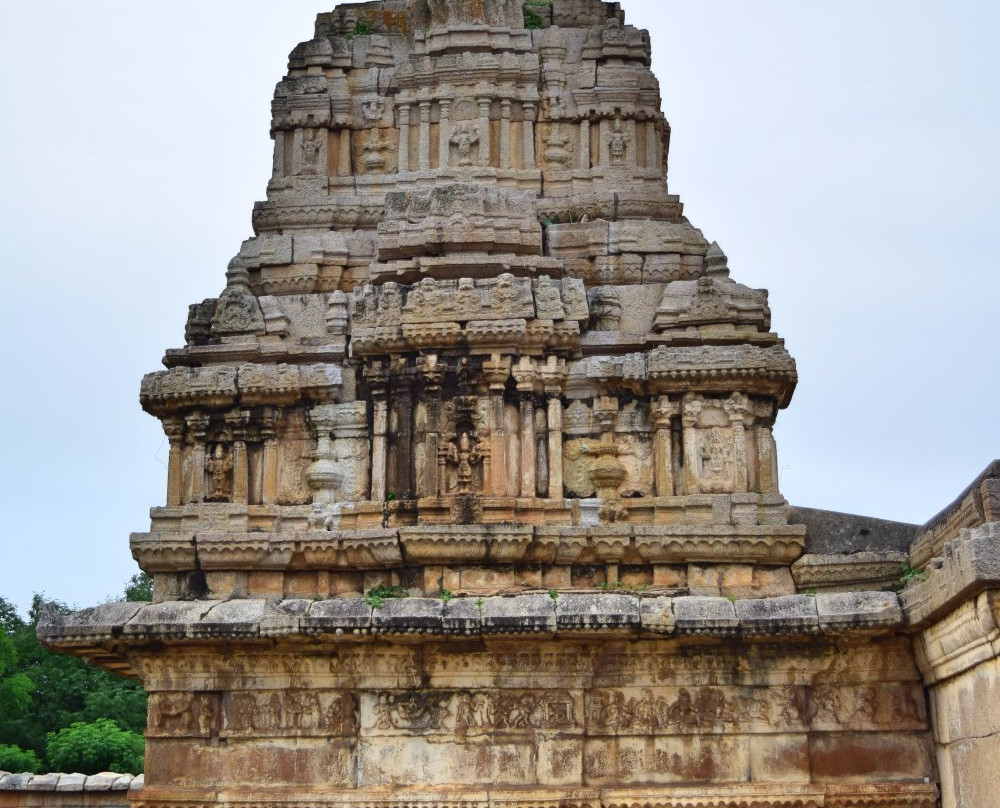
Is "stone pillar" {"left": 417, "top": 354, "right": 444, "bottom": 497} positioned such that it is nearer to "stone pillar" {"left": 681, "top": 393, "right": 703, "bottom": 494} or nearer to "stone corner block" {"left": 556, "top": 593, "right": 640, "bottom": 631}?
"stone pillar" {"left": 681, "top": 393, "right": 703, "bottom": 494}

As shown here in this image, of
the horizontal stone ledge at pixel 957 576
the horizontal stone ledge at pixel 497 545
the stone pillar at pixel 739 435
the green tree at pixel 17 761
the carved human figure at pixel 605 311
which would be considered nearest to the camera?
the horizontal stone ledge at pixel 957 576

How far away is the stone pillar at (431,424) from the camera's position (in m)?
17.3

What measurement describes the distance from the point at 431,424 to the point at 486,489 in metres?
1.05

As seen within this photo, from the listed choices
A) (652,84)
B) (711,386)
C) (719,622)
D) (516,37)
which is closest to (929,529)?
(711,386)

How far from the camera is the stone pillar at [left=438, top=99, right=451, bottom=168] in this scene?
19828 mm

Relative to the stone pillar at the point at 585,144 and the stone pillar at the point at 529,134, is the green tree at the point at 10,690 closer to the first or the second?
the stone pillar at the point at 529,134

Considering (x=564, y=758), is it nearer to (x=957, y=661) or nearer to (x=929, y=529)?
(x=957, y=661)

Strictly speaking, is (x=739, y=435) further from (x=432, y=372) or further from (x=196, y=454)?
(x=196, y=454)

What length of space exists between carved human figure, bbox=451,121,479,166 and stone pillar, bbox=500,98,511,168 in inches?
14.1

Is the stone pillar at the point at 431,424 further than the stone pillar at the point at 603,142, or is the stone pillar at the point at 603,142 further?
the stone pillar at the point at 603,142

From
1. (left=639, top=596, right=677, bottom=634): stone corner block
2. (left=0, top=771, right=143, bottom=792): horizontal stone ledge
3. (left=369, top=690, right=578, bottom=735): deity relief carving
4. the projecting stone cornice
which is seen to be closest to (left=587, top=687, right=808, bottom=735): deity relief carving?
(left=369, top=690, right=578, bottom=735): deity relief carving

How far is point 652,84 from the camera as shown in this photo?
2042 centimetres

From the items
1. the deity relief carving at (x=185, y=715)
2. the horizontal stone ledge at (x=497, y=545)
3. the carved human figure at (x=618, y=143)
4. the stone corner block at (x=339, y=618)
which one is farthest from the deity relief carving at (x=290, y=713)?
the carved human figure at (x=618, y=143)

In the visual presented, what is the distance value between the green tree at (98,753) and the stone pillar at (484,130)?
1994 cm
